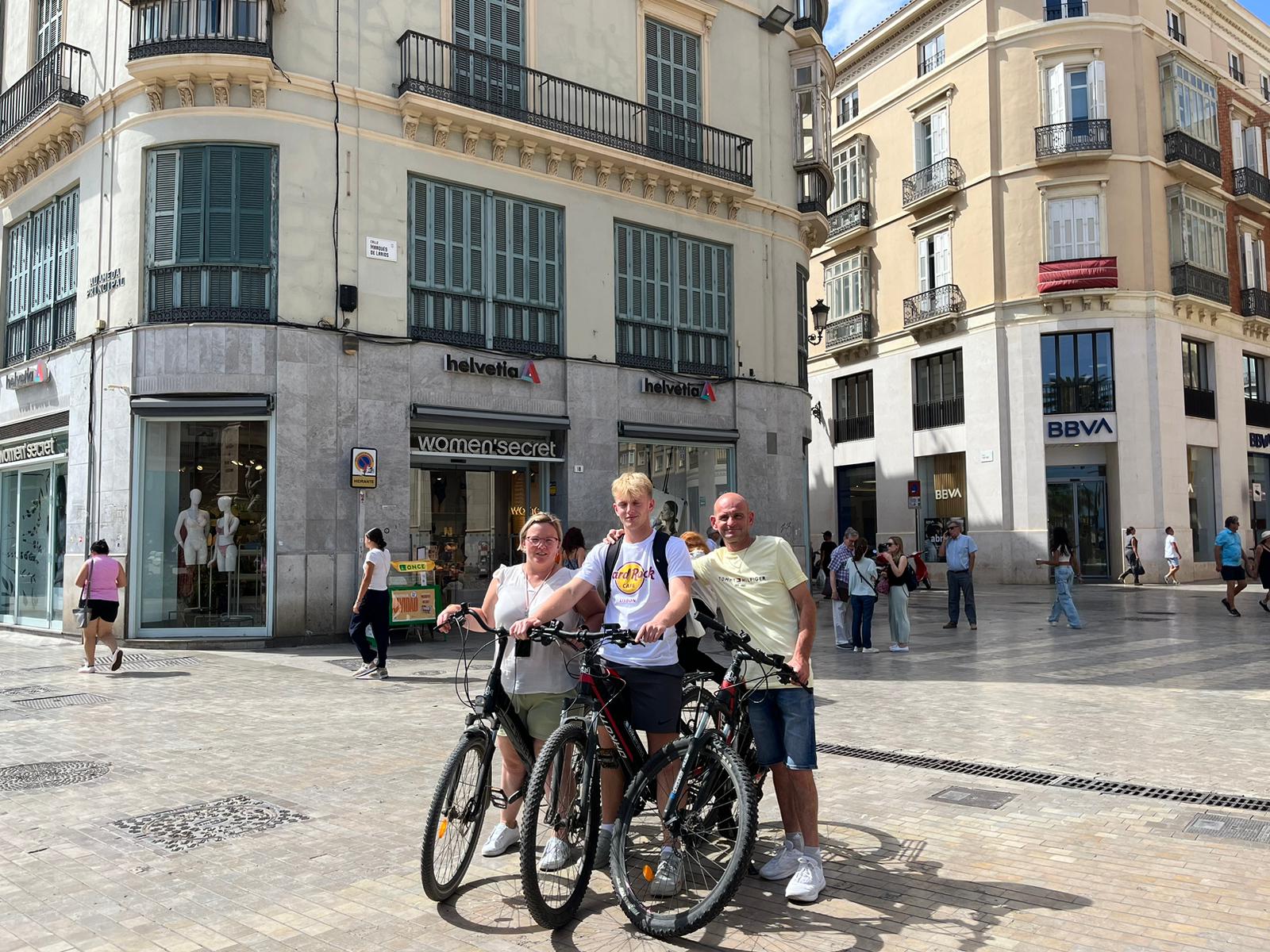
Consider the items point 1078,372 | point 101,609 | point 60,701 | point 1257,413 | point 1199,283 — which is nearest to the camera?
point 60,701

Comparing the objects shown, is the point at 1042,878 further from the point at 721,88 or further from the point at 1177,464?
the point at 1177,464

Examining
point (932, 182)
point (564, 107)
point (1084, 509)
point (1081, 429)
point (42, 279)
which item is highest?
point (932, 182)

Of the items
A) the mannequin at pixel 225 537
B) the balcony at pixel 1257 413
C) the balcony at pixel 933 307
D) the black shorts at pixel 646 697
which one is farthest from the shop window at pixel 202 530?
the balcony at pixel 1257 413

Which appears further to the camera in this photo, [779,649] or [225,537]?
[225,537]

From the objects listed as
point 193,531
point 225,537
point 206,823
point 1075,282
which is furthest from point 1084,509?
point 206,823

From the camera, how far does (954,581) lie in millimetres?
17188

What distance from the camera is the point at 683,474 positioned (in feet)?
67.1

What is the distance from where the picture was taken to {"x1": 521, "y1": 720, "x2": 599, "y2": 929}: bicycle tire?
13.4 feet

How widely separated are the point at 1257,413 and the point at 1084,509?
901 cm

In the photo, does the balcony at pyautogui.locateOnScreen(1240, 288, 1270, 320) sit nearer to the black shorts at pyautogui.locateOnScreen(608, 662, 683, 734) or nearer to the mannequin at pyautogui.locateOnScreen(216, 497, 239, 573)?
the mannequin at pyautogui.locateOnScreen(216, 497, 239, 573)

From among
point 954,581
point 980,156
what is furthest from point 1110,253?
point 954,581

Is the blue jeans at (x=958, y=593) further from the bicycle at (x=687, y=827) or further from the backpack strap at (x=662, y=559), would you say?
the bicycle at (x=687, y=827)

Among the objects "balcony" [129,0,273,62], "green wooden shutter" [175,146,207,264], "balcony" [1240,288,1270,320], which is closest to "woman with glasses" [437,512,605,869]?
"green wooden shutter" [175,146,207,264]

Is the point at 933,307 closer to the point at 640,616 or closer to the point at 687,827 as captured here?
the point at 640,616
